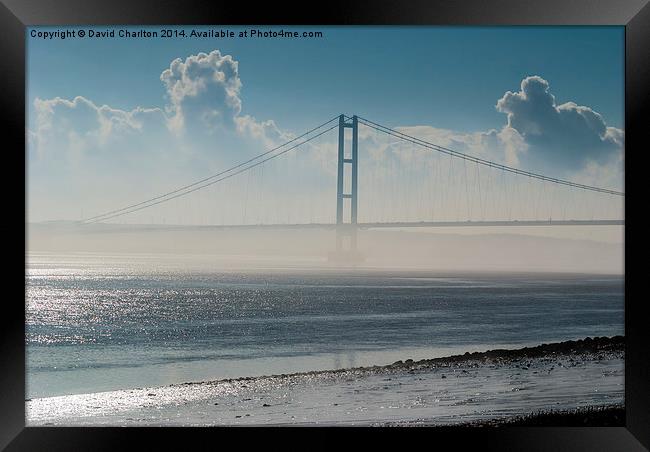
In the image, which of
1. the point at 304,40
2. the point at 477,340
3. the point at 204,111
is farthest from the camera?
the point at 204,111

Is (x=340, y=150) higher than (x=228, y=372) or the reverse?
higher

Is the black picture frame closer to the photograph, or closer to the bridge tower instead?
the photograph

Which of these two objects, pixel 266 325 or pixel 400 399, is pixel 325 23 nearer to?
pixel 400 399

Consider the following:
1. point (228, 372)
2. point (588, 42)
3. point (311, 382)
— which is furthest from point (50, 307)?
point (588, 42)

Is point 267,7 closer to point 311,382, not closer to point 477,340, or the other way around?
point 311,382

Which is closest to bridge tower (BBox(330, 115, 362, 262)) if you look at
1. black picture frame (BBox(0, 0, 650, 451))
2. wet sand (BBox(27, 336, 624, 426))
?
wet sand (BBox(27, 336, 624, 426))

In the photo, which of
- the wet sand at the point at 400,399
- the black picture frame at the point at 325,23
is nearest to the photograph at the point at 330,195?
Answer: the wet sand at the point at 400,399
